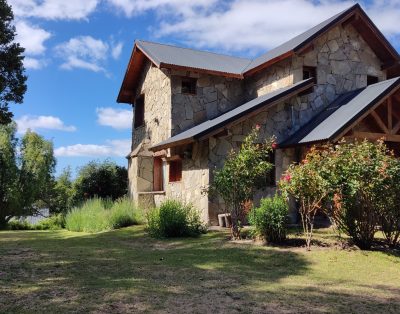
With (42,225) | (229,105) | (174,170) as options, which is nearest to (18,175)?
(42,225)

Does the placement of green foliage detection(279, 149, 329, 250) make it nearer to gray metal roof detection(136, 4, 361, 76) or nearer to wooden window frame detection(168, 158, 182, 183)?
wooden window frame detection(168, 158, 182, 183)

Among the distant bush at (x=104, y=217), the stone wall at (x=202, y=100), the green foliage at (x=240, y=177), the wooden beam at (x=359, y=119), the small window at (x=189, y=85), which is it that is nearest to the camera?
the green foliage at (x=240, y=177)

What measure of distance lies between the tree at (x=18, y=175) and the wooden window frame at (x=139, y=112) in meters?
6.50

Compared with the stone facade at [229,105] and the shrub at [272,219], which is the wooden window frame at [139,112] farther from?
the shrub at [272,219]

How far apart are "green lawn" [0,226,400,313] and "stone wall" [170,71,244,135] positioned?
7522 mm

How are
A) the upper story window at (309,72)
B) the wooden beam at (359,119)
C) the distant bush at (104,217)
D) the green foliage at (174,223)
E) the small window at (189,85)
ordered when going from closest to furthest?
the green foliage at (174,223)
the wooden beam at (359,119)
the distant bush at (104,217)
the upper story window at (309,72)
the small window at (189,85)

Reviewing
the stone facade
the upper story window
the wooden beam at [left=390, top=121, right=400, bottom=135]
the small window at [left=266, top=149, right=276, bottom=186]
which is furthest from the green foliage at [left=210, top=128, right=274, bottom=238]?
the upper story window

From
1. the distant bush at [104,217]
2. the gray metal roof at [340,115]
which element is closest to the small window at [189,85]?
the gray metal roof at [340,115]

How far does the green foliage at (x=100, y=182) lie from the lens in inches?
891

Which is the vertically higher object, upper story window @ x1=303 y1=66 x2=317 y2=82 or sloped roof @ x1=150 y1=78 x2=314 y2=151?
upper story window @ x1=303 y1=66 x2=317 y2=82

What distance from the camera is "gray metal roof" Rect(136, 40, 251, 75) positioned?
17.6 metres

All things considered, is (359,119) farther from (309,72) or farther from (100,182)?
(100,182)

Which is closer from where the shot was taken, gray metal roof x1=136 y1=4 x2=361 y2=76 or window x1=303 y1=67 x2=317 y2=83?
gray metal roof x1=136 y1=4 x2=361 y2=76

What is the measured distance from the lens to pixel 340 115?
14.5m
